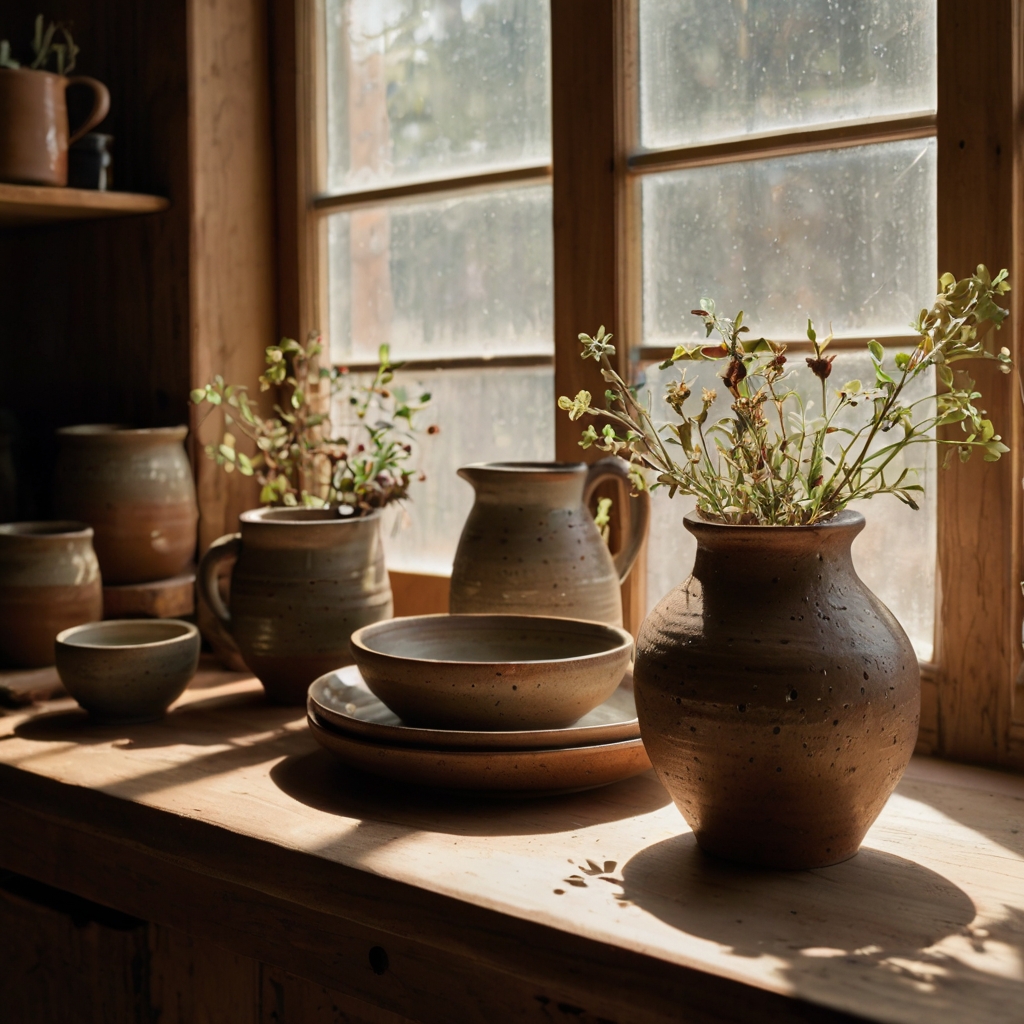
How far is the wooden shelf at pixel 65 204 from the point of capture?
61.1 inches

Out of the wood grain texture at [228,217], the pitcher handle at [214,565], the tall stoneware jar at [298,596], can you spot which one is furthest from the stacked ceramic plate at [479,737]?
the wood grain texture at [228,217]

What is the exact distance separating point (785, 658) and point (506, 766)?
0.97 feet

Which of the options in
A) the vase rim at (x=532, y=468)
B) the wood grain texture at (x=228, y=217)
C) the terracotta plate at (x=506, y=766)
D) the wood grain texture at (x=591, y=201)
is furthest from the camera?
the wood grain texture at (x=228, y=217)

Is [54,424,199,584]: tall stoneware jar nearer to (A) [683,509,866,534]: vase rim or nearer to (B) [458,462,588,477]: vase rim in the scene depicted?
(B) [458,462,588,477]: vase rim

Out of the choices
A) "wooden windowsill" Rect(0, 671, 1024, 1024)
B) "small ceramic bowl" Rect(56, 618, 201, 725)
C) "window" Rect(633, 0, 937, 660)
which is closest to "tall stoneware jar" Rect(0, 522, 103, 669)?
"small ceramic bowl" Rect(56, 618, 201, 725)

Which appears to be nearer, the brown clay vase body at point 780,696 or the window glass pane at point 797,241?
the brown clay vase body at point 780,696

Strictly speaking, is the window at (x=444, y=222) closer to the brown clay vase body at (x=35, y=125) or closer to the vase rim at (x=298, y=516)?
the vase rim at (x=298, y=516)

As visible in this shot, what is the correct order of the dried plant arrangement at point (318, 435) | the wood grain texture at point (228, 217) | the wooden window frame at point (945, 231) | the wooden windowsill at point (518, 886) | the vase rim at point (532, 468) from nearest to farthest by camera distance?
the wooden windowsill at point (518, 886), the wooden window frame at point (945, 231), the vase rim at point (532, 468), the dried plant arrangement at point (318, 435), the wood grain texture at point (228, 217)

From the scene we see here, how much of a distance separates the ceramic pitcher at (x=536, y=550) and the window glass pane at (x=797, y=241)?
0.87 ft

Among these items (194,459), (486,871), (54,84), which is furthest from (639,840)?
(54,84)

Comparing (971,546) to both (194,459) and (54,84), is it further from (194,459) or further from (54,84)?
(54,84)

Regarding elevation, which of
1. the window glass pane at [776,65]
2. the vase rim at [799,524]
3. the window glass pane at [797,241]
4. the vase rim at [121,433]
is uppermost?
the window glass pane at [776,65]

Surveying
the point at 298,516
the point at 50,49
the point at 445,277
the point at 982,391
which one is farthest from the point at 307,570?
the point at 50,49

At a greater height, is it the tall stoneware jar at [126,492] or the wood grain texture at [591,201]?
the wood grain texture at [591,201]
